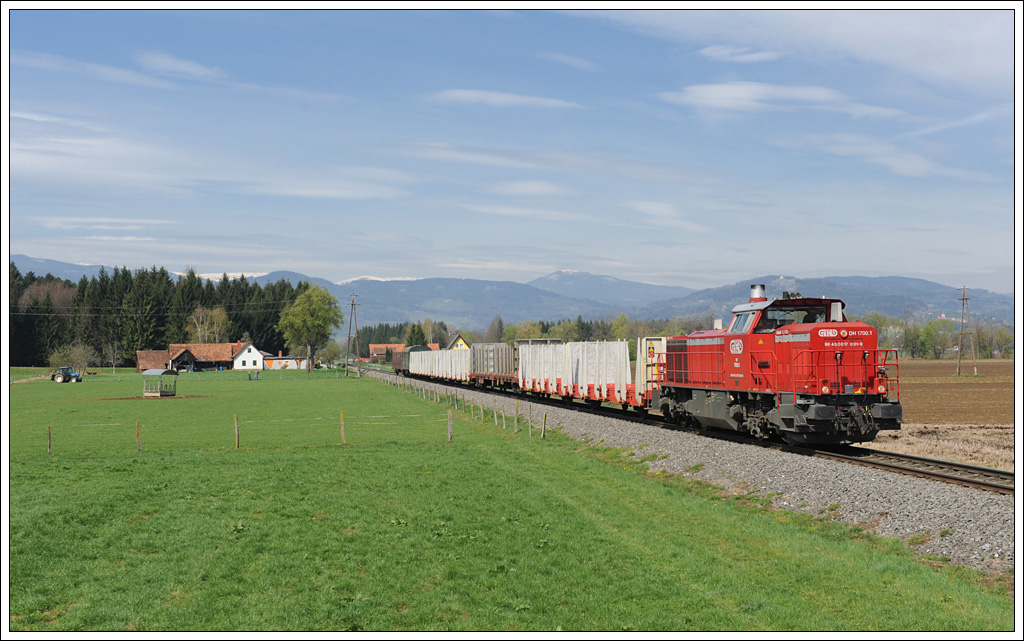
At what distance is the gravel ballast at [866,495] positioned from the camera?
13391mm

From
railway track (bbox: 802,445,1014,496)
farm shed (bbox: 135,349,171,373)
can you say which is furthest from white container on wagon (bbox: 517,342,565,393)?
farm shed (bbox: 135,349,171,373)

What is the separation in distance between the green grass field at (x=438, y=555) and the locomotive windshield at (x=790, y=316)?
5476mm

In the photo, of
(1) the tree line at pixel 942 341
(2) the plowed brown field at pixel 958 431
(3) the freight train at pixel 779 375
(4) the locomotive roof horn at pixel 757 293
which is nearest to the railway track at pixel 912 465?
(3) the freight train at pixel 779 375

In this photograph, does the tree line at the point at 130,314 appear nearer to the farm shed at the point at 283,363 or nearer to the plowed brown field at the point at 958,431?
the farm shed at the point at 283,363

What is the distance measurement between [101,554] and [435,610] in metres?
7.00

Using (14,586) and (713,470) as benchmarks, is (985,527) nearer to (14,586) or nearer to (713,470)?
(713,470)

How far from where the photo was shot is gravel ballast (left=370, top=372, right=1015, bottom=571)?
13.4m

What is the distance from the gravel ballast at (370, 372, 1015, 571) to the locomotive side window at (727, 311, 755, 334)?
346 cm

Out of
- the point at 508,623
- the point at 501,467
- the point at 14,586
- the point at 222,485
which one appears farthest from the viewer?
the point at 501,467

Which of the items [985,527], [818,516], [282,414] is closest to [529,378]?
[282,414]

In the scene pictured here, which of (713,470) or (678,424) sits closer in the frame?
(713,470)

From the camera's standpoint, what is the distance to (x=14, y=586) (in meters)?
12.1

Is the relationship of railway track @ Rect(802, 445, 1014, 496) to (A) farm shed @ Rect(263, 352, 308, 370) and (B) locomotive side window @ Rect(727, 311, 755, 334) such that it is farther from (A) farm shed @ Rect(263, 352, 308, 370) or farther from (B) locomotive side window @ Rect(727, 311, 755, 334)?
(A) farm shed @ Rect(263, 352, 308, 370)

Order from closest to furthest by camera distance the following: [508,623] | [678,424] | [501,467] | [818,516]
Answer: [508,623] → [818,516] → [501,467] → [678,424]
